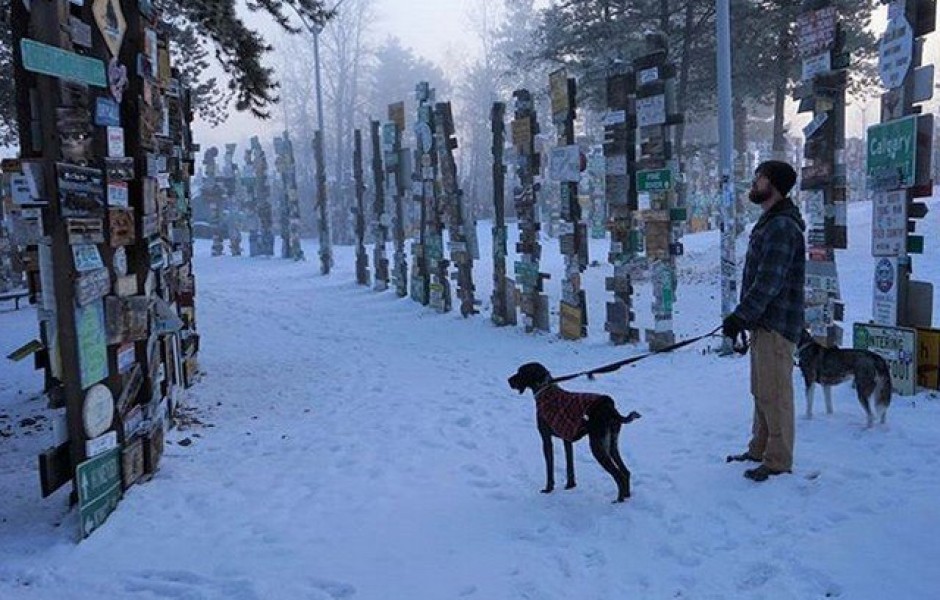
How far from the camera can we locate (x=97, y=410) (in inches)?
204

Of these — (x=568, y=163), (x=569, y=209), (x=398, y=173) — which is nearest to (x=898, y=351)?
(x=569, y=209)

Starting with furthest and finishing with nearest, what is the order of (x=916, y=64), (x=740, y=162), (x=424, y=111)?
(x=740, y=162), (x=424, y=111), (x=916, y=64)

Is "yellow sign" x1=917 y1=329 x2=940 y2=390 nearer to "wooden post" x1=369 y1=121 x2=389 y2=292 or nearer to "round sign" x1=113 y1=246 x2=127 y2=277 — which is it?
"round sign" x1=113 y1=246 x2=127 y2=277

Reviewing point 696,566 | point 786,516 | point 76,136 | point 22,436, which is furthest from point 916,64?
point 22,436

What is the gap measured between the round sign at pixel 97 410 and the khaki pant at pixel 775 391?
4.41m

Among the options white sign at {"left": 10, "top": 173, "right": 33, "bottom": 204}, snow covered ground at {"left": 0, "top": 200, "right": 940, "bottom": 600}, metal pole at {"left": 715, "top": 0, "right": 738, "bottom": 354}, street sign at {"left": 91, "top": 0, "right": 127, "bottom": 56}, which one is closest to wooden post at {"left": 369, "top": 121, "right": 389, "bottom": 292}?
snow covered ground at {"left": 0, "top": 200, "right": 940, "bottom": 600}

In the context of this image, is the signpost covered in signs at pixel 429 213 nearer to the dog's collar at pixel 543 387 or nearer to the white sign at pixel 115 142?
the white sign at pixel 115 142

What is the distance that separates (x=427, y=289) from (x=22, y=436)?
989 centimetres

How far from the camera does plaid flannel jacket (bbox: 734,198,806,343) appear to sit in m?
5.03

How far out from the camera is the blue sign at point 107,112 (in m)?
5.27

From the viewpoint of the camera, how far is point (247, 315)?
1680 centimetres

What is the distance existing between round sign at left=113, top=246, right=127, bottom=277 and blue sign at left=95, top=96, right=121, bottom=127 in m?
0.87

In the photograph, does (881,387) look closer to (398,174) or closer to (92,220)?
(92,220)

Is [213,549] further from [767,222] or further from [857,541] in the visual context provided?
[767,222]
